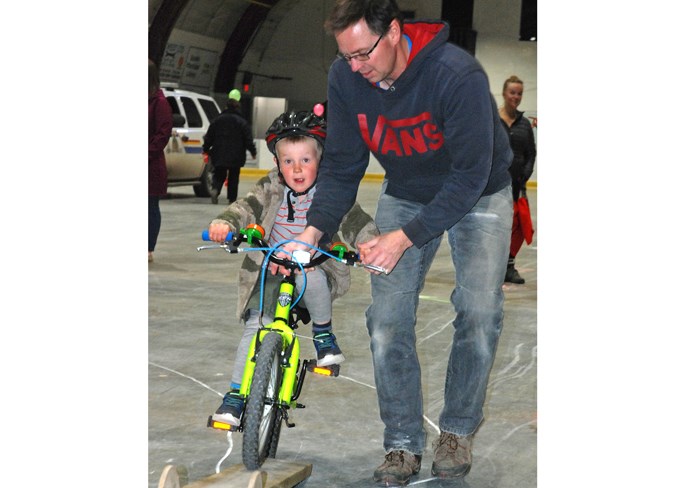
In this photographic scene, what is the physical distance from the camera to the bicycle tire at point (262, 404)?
3514 mm

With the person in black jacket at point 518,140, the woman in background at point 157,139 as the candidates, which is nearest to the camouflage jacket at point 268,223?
the person in black jacket at point 518,140

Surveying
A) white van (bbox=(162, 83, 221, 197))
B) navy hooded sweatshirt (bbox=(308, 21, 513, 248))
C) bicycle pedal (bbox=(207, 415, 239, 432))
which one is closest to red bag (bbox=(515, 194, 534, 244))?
navy hooded sweatshirt (bbox=(308, 21, 513, 248))

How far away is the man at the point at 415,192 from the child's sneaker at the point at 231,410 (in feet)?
1.64

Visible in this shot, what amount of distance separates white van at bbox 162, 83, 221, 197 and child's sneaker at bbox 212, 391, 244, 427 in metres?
12.9

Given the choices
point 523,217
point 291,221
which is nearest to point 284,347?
point 291,221

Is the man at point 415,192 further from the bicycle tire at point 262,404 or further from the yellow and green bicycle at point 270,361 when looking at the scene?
the bicycle tire at point 262,404

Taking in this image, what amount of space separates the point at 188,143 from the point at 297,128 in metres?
13.4

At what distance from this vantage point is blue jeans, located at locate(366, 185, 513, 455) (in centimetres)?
364
